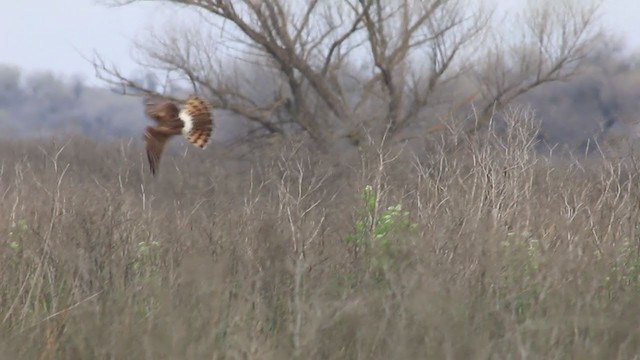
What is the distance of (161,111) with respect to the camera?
5.38 m

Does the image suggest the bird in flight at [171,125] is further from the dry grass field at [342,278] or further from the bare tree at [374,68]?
the bare tree at [374,68]

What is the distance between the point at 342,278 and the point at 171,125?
207 cm

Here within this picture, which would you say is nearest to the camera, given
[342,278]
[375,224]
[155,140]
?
[155,140]

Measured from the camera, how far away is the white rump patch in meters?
5.27

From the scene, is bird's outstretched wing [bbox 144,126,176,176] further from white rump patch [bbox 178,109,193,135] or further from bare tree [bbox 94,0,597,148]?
bare tree [bbox 94,0,597,148]

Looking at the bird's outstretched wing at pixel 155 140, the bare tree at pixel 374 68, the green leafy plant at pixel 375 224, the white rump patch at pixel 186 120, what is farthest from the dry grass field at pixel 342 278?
the bare tree at pixel 374 68

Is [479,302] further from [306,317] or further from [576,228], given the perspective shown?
[576,228]

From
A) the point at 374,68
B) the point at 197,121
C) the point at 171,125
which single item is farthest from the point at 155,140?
the point at 374,68

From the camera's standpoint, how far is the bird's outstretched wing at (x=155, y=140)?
5277 millimetres

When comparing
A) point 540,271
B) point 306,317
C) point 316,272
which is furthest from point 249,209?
point 306,317

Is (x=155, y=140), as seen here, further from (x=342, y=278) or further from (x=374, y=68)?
(x=374, y=68)

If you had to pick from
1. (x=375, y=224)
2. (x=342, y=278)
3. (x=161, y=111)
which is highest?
(x=161, y=111)

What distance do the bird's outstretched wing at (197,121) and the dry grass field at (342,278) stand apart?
69cm

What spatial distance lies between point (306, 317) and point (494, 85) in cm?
1998
